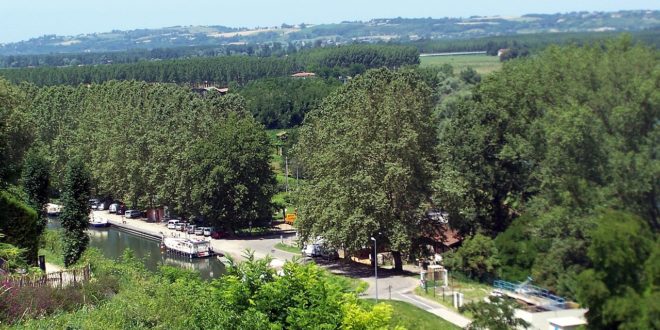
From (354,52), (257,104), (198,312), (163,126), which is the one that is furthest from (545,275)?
(354,52)

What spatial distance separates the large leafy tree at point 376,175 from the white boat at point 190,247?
643 cm

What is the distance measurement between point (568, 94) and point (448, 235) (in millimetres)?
9381

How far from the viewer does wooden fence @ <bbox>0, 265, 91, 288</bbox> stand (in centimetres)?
1682

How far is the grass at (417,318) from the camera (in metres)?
23.7

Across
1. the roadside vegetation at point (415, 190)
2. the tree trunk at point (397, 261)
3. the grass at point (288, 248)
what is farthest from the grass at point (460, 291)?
the grass at point (288, 248)

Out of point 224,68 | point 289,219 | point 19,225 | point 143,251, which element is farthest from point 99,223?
point 224,68

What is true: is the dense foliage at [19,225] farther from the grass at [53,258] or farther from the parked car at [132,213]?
the parked car at [132,213]

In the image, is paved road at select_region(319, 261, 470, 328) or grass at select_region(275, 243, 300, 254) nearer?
paved road at select_region(319, 261, 470, 328)

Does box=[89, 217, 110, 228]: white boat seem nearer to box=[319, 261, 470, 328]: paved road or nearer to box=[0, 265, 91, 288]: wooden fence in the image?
box=[319, 261, 470, 328]: paved road

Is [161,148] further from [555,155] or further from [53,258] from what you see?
[555,155]

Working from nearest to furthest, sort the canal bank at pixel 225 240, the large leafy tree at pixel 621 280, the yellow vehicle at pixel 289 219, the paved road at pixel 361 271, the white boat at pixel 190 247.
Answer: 1. the large leafy tree at pixel 621 280
2. the paved road at pixel 361 271
3. the canal bank at pixel 225 240
4. the white boat at pixel 190 247
5. the yellow vehicle at pixel 289 219

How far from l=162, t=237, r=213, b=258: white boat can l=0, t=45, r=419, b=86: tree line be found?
72582 mm

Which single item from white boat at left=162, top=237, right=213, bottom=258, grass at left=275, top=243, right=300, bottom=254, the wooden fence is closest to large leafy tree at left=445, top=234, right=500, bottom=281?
grass at left=275, top=243, right=300, bottom=254

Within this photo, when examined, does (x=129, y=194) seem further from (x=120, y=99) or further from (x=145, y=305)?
(x=145, y=305)
